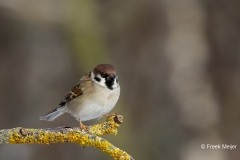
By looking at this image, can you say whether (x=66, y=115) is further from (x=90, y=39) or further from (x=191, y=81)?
(x=191, y=81)

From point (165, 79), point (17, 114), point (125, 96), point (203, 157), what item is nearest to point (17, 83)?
point (17, 114)

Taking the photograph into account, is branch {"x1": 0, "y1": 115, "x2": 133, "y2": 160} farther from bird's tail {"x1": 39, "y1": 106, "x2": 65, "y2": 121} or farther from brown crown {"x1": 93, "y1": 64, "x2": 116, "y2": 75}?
bird's tail {"x1": 39, "y1": 106, "x2": 65, "y2": 121}

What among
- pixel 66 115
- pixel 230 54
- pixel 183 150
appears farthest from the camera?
pixel 230 54

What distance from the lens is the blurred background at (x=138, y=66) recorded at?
6582 millimetres

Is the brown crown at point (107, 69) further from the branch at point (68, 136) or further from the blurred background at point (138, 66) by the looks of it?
the blurred background at point (138, 66)

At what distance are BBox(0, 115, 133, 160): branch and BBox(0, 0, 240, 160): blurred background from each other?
3.42 m

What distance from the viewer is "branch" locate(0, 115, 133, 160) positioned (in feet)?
8.08

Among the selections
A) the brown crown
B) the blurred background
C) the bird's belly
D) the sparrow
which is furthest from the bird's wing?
the blurred background

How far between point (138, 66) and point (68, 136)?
4561 mm

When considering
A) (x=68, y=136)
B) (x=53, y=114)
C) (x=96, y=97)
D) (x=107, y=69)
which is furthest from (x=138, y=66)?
(x=68, y=136)

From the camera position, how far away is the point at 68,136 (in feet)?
8.70

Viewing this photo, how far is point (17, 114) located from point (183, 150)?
96.4 inches

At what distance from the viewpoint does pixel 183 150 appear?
268 inches

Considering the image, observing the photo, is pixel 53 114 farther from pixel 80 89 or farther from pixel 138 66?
pixel 138 66
